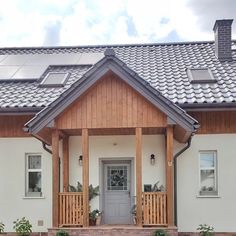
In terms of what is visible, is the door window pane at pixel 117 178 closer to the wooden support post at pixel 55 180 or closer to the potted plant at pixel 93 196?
the potted plant at pixel 93 196

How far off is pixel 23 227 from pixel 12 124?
343 centimetres

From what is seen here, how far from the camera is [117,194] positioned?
16.1 metres

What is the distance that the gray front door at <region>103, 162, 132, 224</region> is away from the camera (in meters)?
15.9

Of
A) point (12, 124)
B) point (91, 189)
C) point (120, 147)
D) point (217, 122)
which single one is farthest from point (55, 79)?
point (217, 122)

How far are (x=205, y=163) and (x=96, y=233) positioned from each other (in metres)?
4.33

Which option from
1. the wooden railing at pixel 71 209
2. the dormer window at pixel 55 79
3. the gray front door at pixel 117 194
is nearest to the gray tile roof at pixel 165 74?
the dormer window at pixel 55 79

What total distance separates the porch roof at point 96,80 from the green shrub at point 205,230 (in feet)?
10.9

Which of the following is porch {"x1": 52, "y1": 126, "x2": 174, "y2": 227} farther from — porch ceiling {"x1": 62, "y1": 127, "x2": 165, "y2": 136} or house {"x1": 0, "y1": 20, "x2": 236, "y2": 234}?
porch ceiling {"x1": 62, "y1": 127, "x2": 165, "y2": 136}

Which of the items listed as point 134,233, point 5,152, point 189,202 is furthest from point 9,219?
point 189,202

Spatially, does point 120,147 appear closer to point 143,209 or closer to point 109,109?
point 109,109

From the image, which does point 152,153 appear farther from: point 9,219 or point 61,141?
point 9,219

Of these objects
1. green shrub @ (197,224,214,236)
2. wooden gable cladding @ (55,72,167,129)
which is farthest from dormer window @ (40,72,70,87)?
green shrub @ (197,224,214,236)

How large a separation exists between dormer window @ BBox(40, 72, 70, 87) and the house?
4 cm

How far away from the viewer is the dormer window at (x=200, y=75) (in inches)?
650
